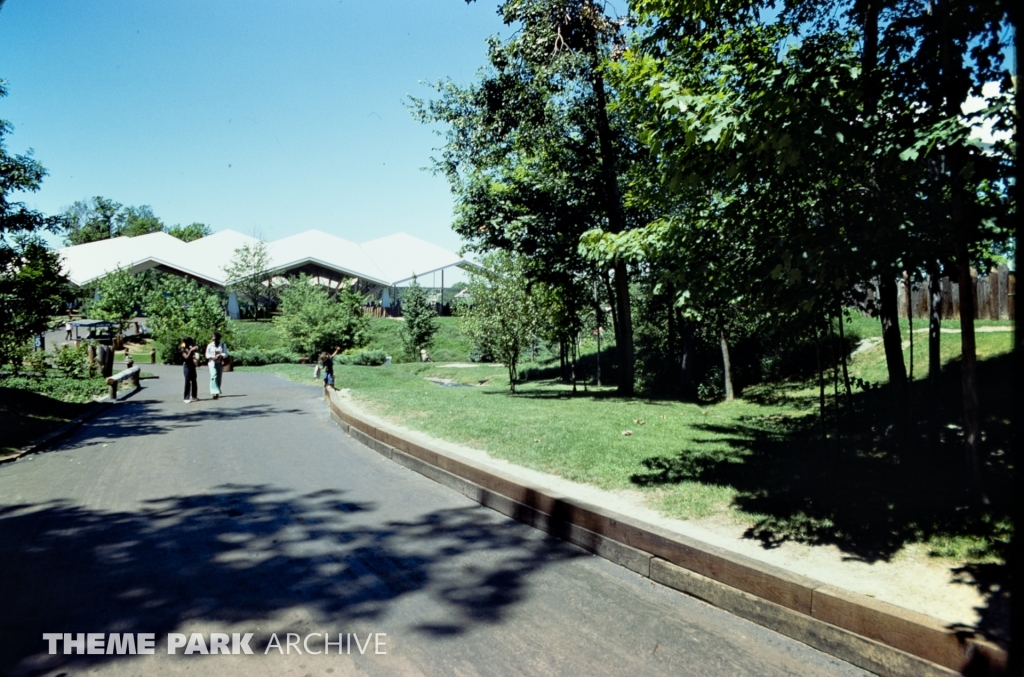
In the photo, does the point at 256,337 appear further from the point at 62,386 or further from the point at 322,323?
the point at 62,386

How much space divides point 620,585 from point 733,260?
3207 millimetres

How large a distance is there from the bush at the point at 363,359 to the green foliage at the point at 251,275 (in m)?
26.1

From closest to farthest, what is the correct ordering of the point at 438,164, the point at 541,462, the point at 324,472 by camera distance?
the point at 541,462 < the point at 324,472 < the point at 438,164

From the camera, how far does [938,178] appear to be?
5445 millimetres

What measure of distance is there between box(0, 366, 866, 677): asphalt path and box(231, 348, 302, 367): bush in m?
29.7

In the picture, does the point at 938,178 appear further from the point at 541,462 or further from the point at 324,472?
the point at 324,472

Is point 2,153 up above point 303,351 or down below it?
above

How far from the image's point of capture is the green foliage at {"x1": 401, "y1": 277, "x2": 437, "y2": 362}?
43.2 meters

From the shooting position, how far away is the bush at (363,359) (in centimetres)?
3591

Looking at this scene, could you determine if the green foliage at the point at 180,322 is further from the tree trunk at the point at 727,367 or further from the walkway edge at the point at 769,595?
the walkway edge at the point at 769,595

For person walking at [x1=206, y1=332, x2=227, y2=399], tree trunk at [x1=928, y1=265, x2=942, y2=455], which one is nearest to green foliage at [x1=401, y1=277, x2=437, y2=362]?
person walking at [x1=206, y1=332, x2=227, y2=399]

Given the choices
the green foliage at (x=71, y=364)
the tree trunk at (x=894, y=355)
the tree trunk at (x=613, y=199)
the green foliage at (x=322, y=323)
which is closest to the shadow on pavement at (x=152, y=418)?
the green foliage at (x=71, y=364)

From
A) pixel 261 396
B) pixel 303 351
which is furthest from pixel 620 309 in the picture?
pixel 303 351

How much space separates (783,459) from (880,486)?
5.81 feet
